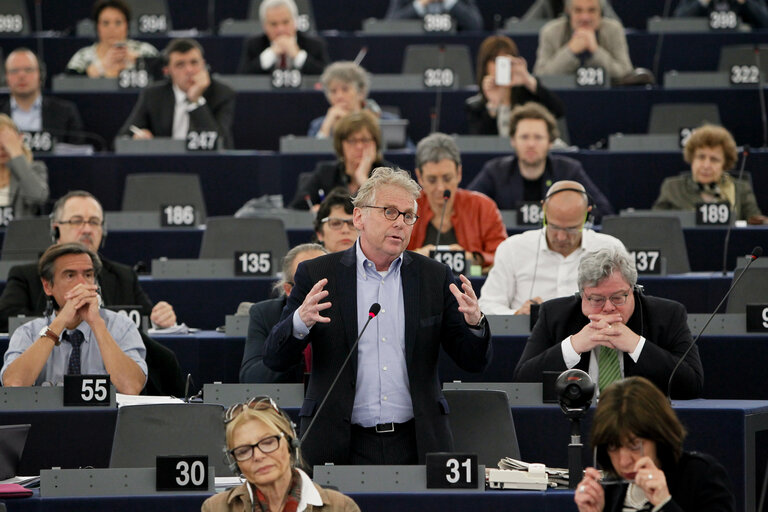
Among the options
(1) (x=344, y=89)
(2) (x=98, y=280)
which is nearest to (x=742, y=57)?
(1) (x=344, y=89)

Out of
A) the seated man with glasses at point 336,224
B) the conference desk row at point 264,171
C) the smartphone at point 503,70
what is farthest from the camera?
the smartphone at point 503,70

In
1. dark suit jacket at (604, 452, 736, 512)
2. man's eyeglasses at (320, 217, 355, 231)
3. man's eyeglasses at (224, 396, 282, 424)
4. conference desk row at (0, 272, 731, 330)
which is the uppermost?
man's eyeglasses at (320, 217, 355, 231)

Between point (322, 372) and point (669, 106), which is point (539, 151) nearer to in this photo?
point (669, 106)

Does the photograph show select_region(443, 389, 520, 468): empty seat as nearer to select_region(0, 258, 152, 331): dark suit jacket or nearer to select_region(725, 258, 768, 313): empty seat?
select_region(725, 258, 768, 313): empty seat

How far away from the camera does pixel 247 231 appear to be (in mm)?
6113

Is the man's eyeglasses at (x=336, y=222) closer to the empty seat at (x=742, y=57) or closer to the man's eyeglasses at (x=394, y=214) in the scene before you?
the man's eyeglasses at (x=394, y=214)

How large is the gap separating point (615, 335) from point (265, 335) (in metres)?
1.13

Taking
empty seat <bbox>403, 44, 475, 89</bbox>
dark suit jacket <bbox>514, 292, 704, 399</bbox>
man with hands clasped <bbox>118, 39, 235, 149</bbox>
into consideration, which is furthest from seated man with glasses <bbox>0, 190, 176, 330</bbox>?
empty seat <bbox>403, 44, 475, 89</bbox>

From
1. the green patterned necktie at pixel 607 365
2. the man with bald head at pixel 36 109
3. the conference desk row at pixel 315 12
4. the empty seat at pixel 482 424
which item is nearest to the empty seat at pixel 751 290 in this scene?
the green patterned necktie at pixel 607 365

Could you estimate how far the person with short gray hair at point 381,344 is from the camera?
3.71 meters

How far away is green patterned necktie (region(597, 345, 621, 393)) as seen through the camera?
4250mm

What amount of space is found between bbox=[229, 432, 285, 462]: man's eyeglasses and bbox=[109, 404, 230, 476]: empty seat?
901 mm

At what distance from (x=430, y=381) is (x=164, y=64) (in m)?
4.83

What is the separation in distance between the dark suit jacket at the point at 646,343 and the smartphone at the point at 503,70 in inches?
122
